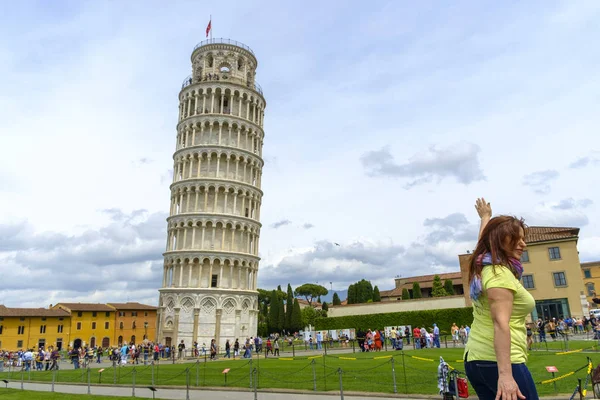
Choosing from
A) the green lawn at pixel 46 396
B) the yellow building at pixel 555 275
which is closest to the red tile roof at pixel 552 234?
the yellow building at pixel 555 275

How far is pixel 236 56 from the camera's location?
61375 mm

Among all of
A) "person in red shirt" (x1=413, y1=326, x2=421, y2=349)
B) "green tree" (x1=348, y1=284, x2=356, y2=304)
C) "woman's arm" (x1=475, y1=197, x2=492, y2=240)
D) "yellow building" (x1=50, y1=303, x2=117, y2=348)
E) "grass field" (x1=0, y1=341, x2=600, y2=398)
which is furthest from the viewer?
"yellow building" (x1=50, y1=303, x2=117, y2=348)

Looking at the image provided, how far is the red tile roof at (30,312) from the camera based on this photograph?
248 ft

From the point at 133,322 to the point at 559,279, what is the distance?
78.4 metres

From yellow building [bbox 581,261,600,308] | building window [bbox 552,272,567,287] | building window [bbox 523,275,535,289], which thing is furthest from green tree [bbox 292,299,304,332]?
yellow building [bbox 581,261,600,308]

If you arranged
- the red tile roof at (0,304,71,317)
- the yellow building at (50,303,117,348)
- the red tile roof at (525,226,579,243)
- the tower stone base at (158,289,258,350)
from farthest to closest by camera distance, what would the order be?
the yellow building at (50,303,117,348) < the red tile roof at (0,304,71,317) < the tower stone base at (158,289,258,350) < the red tile roof at (525,226,579,243)

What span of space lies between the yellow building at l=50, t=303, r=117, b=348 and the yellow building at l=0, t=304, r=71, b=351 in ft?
4.62

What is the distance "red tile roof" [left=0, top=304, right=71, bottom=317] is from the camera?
248ft

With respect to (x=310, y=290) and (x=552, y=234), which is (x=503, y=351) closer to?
(x=552, y=234)

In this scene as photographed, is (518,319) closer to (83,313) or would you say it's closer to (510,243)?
(510,243)

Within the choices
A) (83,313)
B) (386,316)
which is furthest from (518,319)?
(83,313)

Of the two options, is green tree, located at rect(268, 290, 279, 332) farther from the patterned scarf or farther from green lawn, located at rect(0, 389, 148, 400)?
the patterned scarf

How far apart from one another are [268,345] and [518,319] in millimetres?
35574

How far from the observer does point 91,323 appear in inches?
3319
